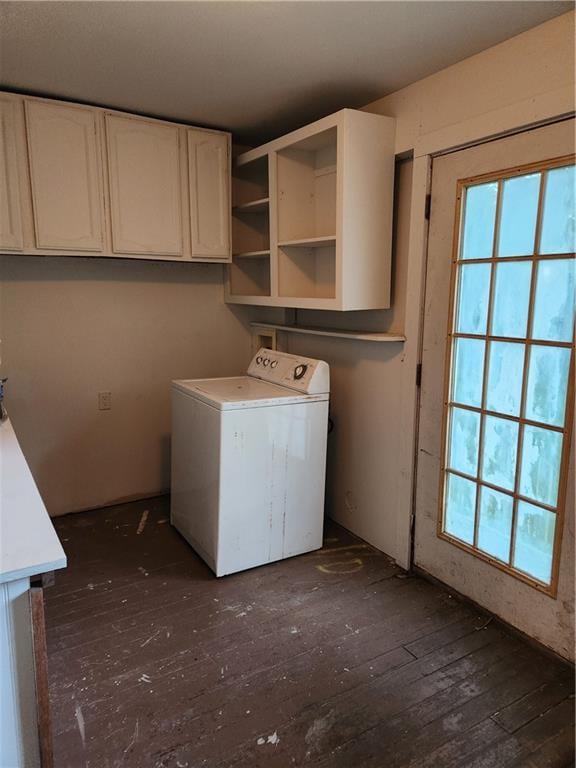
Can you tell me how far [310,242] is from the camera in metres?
2.65

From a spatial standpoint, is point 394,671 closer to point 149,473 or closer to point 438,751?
point 438,751

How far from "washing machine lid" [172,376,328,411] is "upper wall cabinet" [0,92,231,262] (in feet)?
2.53

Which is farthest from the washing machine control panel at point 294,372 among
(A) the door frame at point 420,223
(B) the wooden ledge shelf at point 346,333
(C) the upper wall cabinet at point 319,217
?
(A) the door frame at point 420,223

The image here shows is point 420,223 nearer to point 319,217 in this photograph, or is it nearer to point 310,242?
point 310,242

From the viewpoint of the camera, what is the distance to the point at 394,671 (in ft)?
6.21

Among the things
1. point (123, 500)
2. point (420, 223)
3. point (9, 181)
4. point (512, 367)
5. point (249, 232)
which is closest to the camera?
point (512, 367)

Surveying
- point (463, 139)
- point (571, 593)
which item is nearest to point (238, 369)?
point (463, 139)

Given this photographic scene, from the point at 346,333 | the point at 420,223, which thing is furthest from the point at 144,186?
the point at 420,223

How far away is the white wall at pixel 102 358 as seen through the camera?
292 cm

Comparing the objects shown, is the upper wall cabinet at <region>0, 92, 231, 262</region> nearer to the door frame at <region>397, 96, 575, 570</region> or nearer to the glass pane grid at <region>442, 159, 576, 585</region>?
the door frame at <region>397, 96, 575, 570</region>

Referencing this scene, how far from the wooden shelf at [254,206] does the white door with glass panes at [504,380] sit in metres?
1.09

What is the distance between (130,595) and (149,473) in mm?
1142

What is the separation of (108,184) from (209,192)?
583 millimetres

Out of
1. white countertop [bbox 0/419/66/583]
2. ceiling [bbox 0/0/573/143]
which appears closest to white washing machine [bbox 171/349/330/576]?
white countertop [bbox 0/419/66/583]
